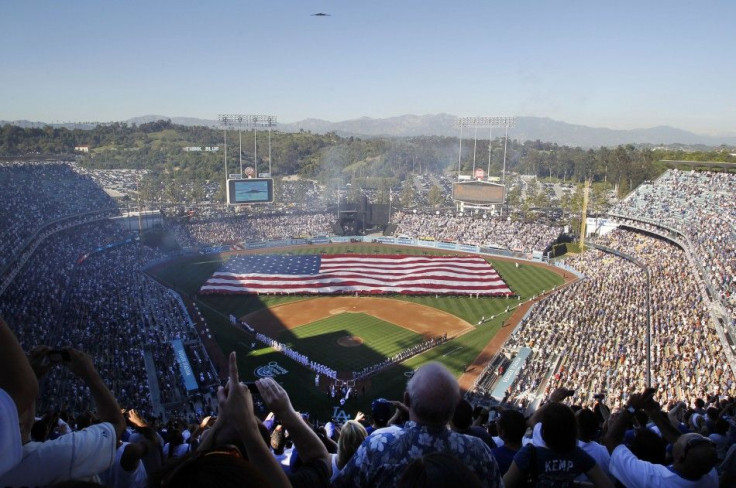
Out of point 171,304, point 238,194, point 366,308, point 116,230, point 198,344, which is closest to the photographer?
point 198,344

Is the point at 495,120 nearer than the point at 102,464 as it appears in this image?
No

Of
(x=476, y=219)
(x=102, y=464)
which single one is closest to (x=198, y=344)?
(x=102, y=464)

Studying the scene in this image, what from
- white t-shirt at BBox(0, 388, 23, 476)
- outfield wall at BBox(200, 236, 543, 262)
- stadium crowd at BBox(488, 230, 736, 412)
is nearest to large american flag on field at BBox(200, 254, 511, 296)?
outfield wall at BBox(200, 236, 543, 262)

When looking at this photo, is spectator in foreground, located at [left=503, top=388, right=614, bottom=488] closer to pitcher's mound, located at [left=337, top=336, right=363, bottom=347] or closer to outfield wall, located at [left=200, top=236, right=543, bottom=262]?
pitcher's mound, located at [left=337, top=336, right=363, bottom=347]

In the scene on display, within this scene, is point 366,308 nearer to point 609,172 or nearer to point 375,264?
point 375,264

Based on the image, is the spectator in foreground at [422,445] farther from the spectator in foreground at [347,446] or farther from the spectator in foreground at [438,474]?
the spectator in foreground at [438,474]

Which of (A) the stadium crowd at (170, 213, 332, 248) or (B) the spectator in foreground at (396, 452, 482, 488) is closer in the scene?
(B) the spectator in foreground at (396, 452, 482, 488)
